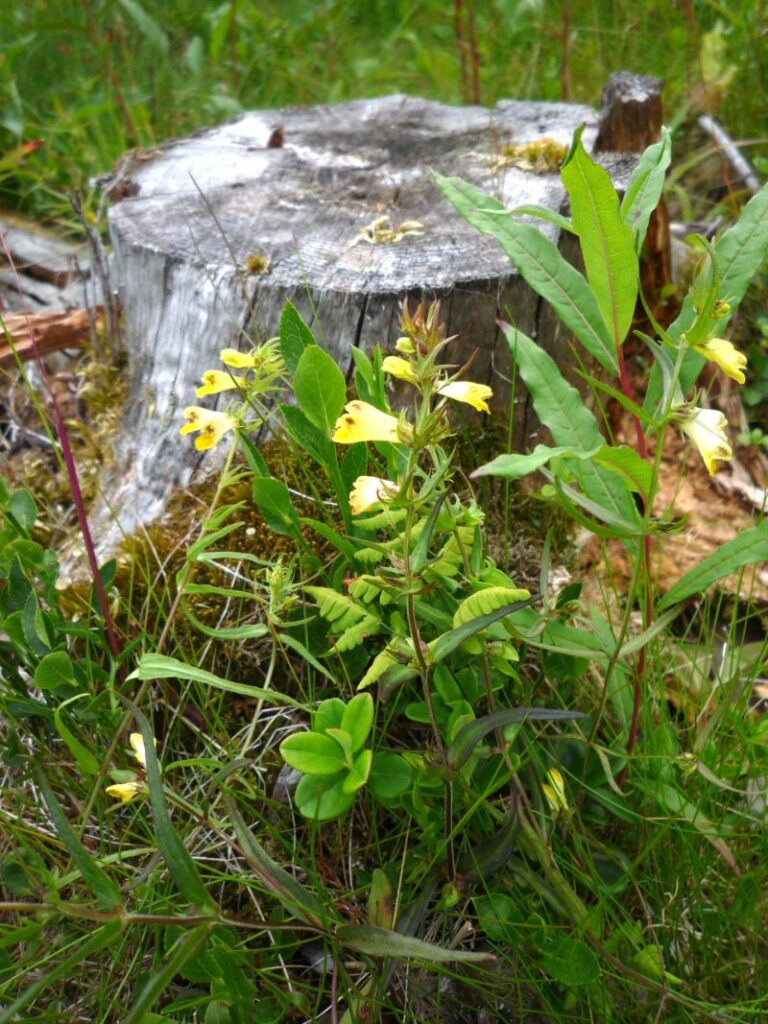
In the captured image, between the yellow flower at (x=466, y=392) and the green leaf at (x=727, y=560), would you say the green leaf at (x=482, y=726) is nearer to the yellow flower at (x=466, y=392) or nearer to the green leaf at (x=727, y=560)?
the green leaf at (x=727, y=560)

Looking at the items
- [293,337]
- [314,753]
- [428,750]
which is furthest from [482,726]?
[293,337]

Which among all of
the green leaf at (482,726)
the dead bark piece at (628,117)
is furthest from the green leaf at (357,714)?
the dead bark piece at (628,117)

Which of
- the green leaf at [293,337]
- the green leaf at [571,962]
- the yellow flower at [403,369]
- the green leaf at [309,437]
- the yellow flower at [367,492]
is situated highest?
the yellow flower at [403,369]

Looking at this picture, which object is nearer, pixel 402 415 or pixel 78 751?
pixel 402 415

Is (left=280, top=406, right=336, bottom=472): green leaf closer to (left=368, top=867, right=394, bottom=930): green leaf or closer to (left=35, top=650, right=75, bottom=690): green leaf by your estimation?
(left=35, top=650, right=75, bottom=690): green leaf

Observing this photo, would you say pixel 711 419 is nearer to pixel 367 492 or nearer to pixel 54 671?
pixel 367 492

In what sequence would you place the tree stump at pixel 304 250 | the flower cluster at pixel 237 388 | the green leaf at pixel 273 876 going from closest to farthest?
1. the green leaf at pixel 273 876
2. the flower cluster at pixel 237 388
3. the tree stump at pixel 304 250

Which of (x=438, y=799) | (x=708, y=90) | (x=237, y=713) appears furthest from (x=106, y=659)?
(x=708, y=90)

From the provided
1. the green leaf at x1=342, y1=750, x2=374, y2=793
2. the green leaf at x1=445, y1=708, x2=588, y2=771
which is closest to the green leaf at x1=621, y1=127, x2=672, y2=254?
the green leaf at x1=445, y1=708, x2=588, y2=771
